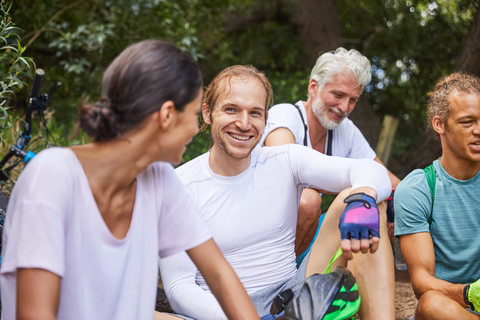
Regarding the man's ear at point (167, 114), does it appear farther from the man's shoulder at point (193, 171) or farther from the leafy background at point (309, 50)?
the leafy background at point (309, 50)

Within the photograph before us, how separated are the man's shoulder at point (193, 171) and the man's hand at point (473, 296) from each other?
1.22 metres

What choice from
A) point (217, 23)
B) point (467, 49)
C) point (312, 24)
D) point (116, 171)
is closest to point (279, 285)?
point (116, 171)

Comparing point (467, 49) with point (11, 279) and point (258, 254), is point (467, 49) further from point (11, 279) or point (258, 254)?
point (11, 279)

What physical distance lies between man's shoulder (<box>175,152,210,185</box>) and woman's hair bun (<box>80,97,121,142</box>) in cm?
96

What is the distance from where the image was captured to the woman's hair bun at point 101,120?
4.07 ft

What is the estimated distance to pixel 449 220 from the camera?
2158 mm

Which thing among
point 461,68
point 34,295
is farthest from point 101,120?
point 461,68

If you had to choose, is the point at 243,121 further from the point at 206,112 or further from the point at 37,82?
the point at 37,82

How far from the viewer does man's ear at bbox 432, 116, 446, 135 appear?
228 centimetres

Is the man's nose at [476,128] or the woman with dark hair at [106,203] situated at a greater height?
the man's nose at [476,128]

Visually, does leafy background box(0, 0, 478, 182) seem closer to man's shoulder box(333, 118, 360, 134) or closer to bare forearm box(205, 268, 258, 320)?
man's shoulder box(333, 118, 360, 134)

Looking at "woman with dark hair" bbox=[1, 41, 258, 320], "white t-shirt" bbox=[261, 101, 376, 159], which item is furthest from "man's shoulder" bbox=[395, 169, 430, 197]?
"woman with dark hair" bbox=[1, 41, 258, 320]

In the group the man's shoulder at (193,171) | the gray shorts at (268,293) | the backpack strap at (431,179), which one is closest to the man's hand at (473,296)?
the backpack strap at (431,179)

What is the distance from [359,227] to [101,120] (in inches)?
38.7
